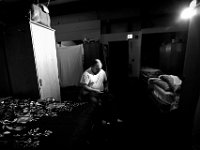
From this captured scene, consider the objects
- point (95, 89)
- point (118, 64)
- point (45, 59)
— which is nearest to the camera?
point (45, 59)

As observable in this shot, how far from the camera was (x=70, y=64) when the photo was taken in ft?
15.7

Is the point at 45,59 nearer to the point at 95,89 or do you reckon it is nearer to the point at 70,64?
the point at 95,89

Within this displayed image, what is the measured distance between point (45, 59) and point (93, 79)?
4.32 ft

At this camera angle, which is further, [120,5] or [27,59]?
[120,5]

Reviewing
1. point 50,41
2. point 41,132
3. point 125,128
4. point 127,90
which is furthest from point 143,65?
point 41,132

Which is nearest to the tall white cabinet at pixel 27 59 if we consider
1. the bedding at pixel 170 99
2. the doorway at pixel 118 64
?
the bedding at pixel 170 99

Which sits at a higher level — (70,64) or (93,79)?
(70,64)

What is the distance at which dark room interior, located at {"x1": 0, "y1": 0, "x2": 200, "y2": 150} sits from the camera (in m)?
1.62

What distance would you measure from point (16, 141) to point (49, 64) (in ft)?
7.32

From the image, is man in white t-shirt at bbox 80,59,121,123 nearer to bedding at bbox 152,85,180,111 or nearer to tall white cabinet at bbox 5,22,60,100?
tall white cabinet at bbox 5,22,60,100

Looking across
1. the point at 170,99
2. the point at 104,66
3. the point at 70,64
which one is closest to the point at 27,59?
the point at 70,64

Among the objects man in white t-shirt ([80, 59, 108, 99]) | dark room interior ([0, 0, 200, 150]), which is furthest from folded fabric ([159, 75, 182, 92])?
man in white t-shirt ([80, 59, 108, 99])

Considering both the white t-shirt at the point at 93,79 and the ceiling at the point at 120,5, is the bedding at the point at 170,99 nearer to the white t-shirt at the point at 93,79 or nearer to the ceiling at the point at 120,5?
the white t-shirt at the point at 93,79

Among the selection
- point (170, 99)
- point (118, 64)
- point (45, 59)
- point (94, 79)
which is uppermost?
point (45, 59)
